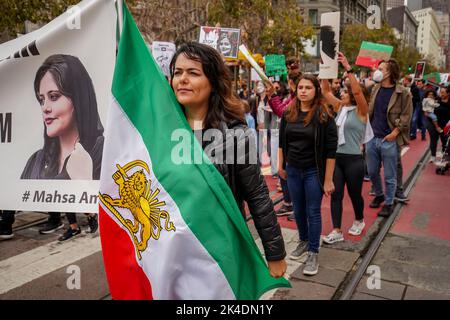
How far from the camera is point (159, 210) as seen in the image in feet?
6.07

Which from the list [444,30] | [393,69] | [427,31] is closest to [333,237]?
[393,69]

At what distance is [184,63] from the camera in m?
2.06

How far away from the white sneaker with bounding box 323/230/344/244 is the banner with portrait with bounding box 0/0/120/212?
10.1ft

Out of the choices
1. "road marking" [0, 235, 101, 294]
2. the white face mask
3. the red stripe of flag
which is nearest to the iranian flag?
the red stripe of flag

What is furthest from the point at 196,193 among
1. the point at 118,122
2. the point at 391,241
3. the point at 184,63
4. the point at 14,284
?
the point at 391,241

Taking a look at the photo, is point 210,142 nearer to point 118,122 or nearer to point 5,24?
point 118,122

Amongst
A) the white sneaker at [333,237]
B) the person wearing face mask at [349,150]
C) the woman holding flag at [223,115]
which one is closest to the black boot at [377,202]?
the person wearing face mask at [349,150]

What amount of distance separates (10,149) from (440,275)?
12.7 feet

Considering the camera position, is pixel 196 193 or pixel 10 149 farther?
pixel 10 149

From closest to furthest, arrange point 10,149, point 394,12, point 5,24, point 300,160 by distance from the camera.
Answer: point 10,149, point 300,160, point 5,24, point 394,12

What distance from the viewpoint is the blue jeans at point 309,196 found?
396 centimetres

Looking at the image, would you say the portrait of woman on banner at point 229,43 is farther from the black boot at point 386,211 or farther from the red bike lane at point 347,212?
the black boot at point 386,211

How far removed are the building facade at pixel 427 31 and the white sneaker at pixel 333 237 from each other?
128366 millimetres
